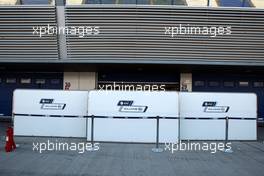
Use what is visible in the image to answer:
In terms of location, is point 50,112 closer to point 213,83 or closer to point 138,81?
point 138,81

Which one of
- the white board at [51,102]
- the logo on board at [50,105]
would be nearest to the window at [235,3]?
the white board at [51,102]

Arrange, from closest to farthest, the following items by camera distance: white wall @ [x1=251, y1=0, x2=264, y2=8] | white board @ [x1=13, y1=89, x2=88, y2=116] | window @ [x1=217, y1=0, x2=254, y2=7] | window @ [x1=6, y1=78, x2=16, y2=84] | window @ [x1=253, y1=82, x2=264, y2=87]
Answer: white board @ [x1=13, y1=89, x2=88, y2=116] → window @ [x1=217, y1=0, x2=254, y2=7] → white wall @ [x1=251, y1=0, x2=264, y2=8] → window @ [x1=253, y1=82, x2=264, y2=87] → window @ [x1=6, y1=78, x2=16, y2=84]

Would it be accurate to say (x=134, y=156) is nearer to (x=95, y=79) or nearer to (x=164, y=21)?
(x=164, y=21)

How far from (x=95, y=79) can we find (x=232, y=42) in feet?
26.4

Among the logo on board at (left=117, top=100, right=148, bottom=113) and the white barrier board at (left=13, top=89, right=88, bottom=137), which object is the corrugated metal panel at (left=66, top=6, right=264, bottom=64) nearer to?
the white barrier board at (left=13, top=89, right=88, bottom=137)

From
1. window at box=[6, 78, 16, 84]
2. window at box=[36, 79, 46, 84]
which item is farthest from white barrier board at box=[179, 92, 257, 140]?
window at box=[6, 78, 16, 84]

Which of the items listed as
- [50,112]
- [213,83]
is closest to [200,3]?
[213,83]

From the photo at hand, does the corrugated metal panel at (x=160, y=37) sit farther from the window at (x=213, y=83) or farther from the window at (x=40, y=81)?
the window at (x=40, y=81)

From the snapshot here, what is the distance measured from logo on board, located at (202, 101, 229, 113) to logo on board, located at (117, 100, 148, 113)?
2.41 meters

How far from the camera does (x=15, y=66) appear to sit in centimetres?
2178

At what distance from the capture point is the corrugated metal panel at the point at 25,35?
1888cm

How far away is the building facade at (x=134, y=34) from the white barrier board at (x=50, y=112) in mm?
4778

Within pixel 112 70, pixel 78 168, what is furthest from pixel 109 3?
pixel 78 168

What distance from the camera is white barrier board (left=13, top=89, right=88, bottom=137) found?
15.0 meters
